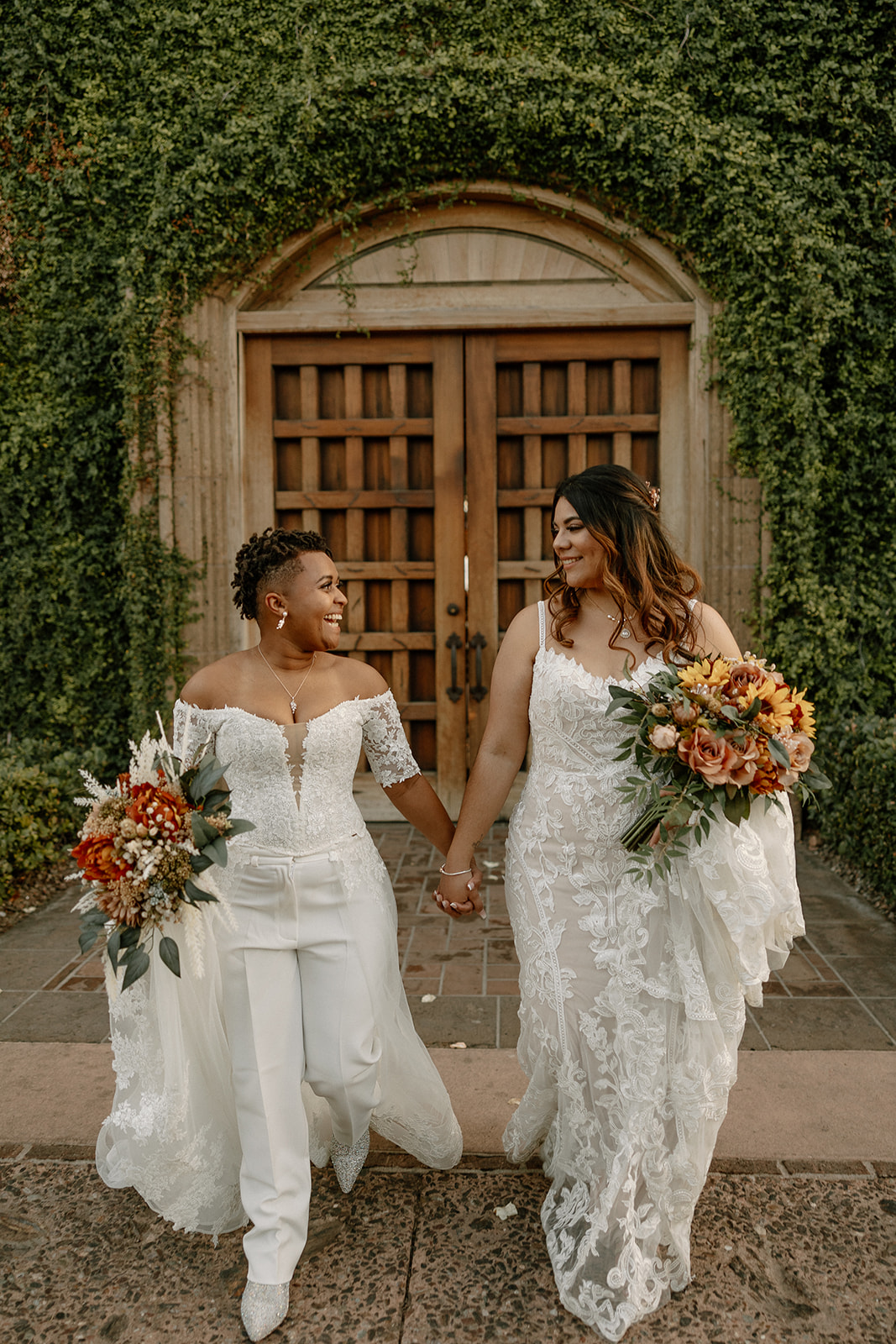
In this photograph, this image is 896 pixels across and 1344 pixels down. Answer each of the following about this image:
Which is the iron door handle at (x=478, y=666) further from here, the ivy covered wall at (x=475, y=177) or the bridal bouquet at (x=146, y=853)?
the bridal bouquet at (x=146, y=853)

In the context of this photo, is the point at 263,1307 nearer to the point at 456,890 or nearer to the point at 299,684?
the point at 456,890

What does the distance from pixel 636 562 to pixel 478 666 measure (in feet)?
13.0

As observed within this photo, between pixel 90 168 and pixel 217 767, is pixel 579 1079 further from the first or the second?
pixel 90 168

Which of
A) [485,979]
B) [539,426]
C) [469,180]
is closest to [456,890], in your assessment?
[485,979]

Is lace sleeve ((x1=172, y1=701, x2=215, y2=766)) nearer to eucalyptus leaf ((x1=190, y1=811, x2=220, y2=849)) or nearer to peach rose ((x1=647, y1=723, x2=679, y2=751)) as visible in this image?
eucalyptus leaf ((x1=190, y1=811, x2=220, y2=849))

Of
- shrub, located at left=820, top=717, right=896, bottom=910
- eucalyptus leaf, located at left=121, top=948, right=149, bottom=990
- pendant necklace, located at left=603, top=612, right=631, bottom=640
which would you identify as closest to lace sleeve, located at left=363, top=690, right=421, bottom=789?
pendant necklace, located at left=603, top=612, right=631, bottom=640

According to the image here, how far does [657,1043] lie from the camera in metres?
2.21

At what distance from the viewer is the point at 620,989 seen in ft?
7.43

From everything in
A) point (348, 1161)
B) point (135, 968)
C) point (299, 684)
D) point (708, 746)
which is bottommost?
point (348, 1161)

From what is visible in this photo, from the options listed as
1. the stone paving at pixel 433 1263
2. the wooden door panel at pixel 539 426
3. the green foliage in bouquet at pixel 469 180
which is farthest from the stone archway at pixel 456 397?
the stone paving at pixel 433 1263

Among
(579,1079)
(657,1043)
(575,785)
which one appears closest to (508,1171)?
(579,1079)

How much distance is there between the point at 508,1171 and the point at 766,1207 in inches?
28.0

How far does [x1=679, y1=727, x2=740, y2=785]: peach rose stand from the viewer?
6.81ft

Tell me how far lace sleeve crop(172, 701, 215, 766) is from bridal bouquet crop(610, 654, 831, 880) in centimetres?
108
